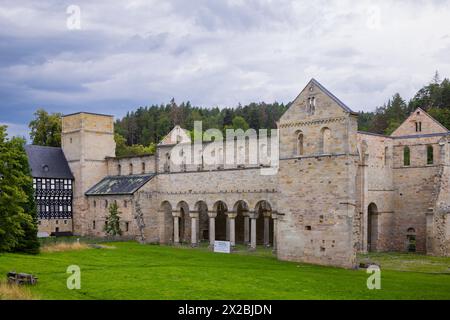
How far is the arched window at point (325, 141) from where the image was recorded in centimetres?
3444

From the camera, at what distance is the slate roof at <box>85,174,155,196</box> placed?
53844 mm

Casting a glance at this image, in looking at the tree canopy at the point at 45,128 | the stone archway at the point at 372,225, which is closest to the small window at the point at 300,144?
the stone archway at the point at 372,225

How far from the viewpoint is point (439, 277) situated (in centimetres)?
2997

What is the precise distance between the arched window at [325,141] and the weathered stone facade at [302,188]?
82 mm

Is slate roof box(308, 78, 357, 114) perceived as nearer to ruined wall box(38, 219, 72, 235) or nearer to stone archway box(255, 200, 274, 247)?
stone archway box(255, 200, 274, 247)

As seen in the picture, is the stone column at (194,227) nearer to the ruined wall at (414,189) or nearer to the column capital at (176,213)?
the column capital at (176,213)

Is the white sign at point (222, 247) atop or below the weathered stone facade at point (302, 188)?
below

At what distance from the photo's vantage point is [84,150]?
2338 inches

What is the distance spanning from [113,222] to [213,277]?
90.0 ft

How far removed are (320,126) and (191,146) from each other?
19.7 meters

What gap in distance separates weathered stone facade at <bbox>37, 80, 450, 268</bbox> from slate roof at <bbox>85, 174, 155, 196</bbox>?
0.47 metres

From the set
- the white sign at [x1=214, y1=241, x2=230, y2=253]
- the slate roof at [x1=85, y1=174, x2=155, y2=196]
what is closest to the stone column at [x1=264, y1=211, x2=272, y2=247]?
the white sign at [x1=214, y1=241, x2=230, y2=253]
